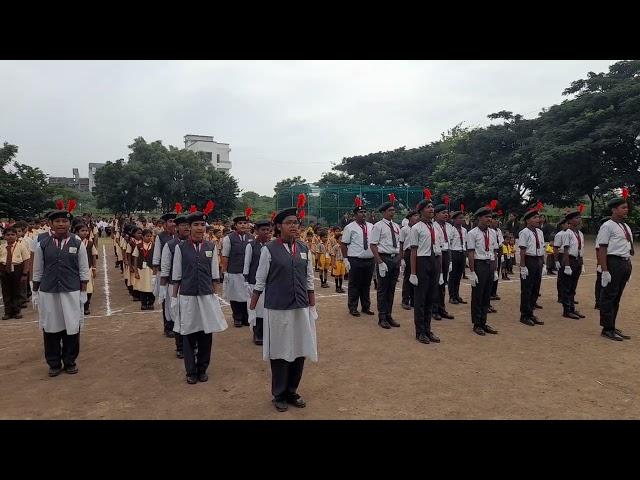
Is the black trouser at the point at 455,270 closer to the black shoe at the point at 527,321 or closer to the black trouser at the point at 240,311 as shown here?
the black shoe at the point at 527,321

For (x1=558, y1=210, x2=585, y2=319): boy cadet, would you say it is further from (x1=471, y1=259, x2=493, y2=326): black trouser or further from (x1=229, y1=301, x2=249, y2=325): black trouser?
(x1=229, y1=301, x2=249, y2=325): black trouser

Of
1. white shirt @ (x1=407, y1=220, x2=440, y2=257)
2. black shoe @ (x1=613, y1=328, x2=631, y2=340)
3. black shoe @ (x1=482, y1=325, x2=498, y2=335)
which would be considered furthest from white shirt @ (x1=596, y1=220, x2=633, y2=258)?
white shirt @ (x1=407, y1=220, x2=440, y2=257)

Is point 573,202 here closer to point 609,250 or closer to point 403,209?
point 403,209

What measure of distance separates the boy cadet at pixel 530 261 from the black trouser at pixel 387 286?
2.25 metres

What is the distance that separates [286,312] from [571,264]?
6743 mm

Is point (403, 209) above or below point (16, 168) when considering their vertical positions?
below

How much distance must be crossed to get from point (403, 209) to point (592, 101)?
12056 millimetres

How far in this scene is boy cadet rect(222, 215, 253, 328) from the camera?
7.81 m

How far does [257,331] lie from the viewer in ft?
22.2

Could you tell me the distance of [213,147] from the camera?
59.8 m

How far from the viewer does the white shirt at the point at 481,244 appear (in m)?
7.20

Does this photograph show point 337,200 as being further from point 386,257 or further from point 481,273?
point 481,273

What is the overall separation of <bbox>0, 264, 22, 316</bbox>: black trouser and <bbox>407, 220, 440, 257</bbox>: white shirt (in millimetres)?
7852

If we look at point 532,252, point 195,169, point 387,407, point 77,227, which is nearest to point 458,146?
point 195,169
